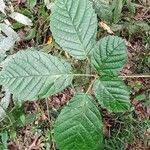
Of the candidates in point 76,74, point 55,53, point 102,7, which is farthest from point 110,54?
point 55,53

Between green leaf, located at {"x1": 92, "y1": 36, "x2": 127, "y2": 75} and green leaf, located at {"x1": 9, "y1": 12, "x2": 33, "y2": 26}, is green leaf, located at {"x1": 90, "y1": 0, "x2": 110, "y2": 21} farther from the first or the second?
green leaf, located at {"x1": 92, "y1": 36, "x2": 127, "y2": 75}

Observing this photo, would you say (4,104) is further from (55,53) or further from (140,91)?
(140,91)

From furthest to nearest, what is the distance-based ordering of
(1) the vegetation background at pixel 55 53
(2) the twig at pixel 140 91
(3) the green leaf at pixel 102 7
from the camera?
(2) the twig at pixel 140 91, (1) the vegetation background at pixel 55 53, (3) the green leaf at pixel 102 7

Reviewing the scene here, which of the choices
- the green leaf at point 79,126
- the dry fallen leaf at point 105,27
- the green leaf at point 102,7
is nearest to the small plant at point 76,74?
the green leaf at point 79,126

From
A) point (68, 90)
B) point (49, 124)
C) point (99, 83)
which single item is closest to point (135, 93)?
point (68, 90)

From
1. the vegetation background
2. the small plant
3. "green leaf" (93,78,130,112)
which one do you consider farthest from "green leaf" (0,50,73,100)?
the vegetation background

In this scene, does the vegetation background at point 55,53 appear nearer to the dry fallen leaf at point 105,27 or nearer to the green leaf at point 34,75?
the dry fallen leaf at point 105,27
